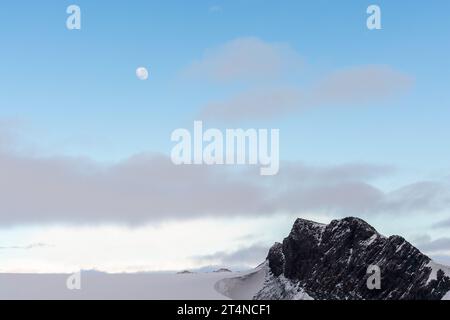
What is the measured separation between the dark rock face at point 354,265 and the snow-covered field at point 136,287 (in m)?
19.3

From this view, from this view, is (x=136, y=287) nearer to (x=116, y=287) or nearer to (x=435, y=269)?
(x=116, y=287)

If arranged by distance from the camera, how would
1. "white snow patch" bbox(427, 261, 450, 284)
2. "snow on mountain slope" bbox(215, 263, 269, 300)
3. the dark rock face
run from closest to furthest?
"snow on mountain slope" bbox(215, 263, 269, 300), "white snow patch" bbox(427, 261, 450, 284), the dark rock face

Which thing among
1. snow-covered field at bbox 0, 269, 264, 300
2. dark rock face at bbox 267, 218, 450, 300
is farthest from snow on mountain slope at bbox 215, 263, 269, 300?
dark rock face at bbox 267, 218, 450, 300

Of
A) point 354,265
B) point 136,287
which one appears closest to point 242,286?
point 354,265

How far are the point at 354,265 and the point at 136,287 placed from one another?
9873cm

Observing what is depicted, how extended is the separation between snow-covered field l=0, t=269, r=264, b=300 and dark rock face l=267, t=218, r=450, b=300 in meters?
19.3

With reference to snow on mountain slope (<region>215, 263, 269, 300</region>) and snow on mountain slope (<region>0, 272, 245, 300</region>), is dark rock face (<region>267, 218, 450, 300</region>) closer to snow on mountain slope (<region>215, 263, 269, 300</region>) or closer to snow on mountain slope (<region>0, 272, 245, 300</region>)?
snow on mountain slope (<region>215, 263, 269, 300</region>)

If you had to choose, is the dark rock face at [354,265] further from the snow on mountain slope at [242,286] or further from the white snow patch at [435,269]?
the snow on mountain slope at [242,286]

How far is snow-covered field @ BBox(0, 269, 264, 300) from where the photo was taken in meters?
94.6

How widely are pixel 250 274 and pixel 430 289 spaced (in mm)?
63553

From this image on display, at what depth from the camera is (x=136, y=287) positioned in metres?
126

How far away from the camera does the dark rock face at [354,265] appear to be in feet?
602
